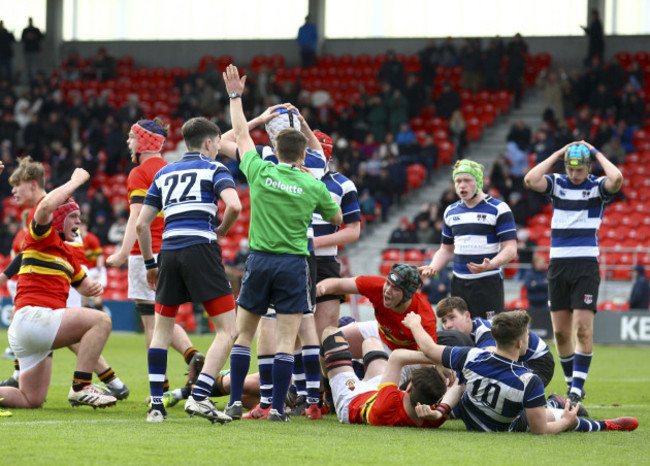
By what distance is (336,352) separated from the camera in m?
8.11

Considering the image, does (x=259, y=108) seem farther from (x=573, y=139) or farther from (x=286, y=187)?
(x=286, y=187)

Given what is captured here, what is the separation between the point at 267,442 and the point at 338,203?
2.89 m

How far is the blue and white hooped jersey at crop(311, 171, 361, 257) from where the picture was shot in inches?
348

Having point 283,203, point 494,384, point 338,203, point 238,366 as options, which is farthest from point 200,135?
point 494,384

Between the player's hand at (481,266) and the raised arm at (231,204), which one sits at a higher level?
the raised arm at (231,204)

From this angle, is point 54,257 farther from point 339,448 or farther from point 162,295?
point 339,448

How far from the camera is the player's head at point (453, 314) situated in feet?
27.8

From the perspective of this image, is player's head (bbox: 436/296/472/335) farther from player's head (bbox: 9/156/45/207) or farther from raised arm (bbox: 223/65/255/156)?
player's head (bbox: 9/156/45/207)

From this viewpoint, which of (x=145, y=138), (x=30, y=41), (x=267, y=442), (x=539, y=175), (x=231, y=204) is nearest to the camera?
(x=267, y=442)

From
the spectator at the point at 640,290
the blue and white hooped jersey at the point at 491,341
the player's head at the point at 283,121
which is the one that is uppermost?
the player's head at the point at 283,121

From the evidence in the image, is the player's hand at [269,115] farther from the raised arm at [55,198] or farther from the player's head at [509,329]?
the player's head at [509,329]

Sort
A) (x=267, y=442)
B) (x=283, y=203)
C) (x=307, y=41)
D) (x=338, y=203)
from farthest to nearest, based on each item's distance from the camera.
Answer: (x=307, y=41), (x=338, y=203), (x=283, y=203), (x=267, y=442)

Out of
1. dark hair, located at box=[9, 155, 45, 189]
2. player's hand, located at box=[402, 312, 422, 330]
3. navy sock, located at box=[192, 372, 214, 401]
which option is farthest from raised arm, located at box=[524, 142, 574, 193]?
dark hair, located at box=[9, 155, 45, 189]

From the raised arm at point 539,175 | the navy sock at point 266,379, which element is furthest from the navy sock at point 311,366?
the raised arm at point 539,175
